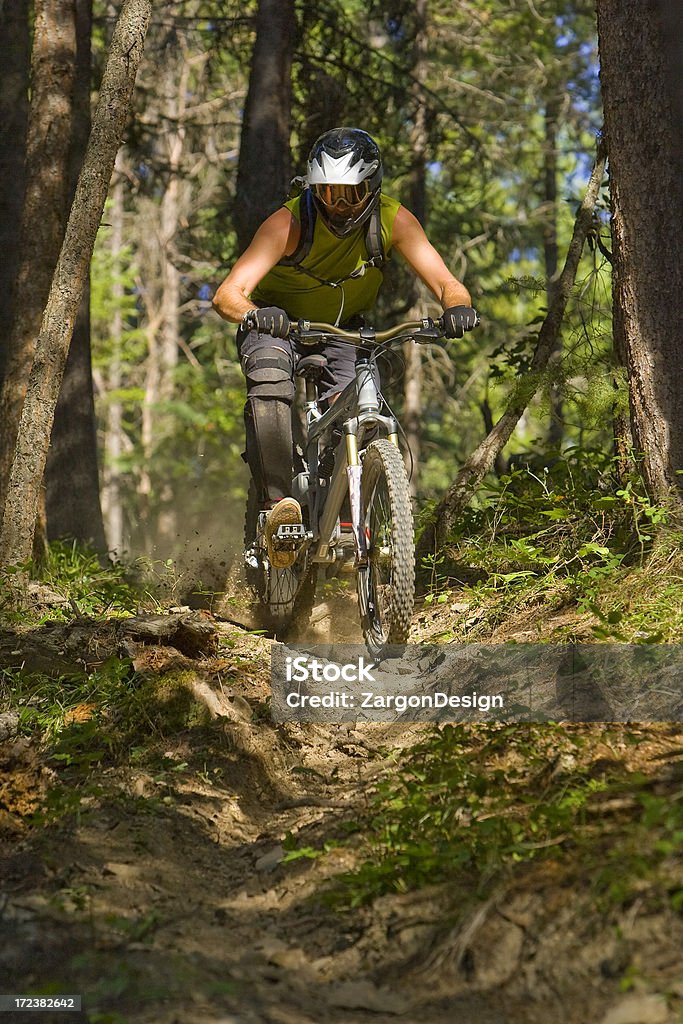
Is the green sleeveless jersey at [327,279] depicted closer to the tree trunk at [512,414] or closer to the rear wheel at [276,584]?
the rear wheel at [276,584]

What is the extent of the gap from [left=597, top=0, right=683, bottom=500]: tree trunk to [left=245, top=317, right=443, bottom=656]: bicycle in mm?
1622

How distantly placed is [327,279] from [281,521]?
1.54 m

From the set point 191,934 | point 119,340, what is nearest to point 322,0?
point 191,934

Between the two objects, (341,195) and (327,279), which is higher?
(341,195)

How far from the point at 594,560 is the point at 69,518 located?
6.05 meters

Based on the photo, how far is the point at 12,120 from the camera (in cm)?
1082

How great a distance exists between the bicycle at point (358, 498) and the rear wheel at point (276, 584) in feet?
0.03

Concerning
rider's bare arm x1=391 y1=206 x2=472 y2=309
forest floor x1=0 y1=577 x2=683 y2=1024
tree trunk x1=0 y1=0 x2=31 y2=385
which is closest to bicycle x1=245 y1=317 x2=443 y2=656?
rider's bare arm x1=391 y1=206 x2=472 y2=309

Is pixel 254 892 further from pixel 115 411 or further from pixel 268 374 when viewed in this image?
pixel 115 411

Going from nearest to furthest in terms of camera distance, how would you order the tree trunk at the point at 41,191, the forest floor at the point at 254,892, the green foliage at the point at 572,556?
the forest floor at the point at 254,892 < the green foliage at the point at 572,556 < the tree trunk at the point at 41,191

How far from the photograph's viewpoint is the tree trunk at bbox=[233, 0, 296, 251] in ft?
33.7

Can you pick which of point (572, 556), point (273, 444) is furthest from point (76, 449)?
point (572, 556)

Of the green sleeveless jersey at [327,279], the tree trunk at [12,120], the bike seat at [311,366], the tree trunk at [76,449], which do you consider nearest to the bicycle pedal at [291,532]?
the bike seat at [311,366]

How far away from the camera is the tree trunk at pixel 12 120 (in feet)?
34.1
